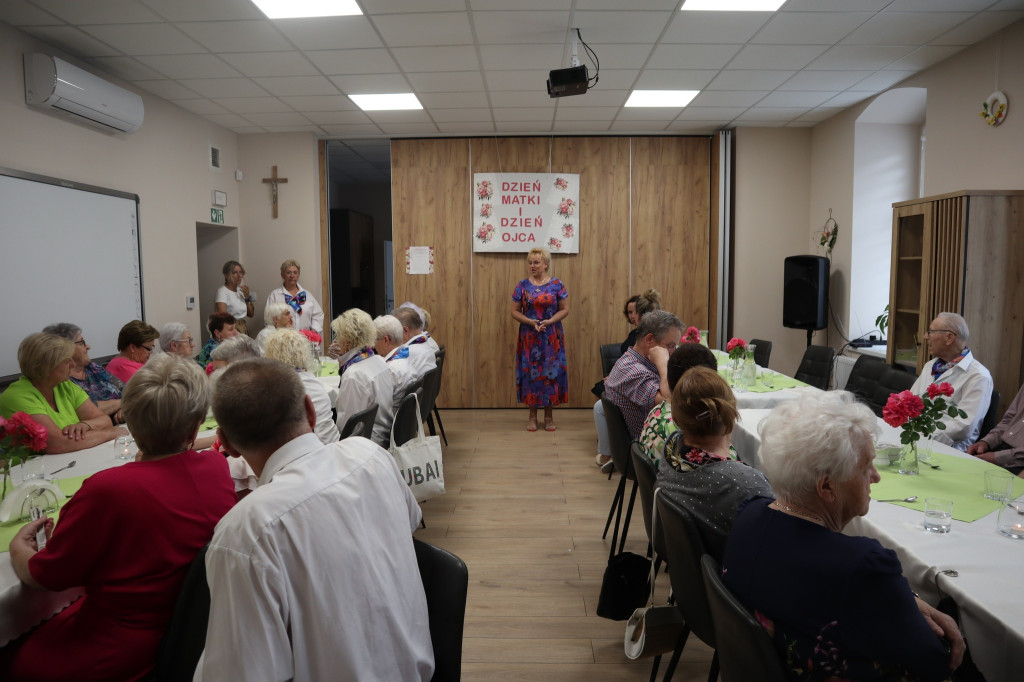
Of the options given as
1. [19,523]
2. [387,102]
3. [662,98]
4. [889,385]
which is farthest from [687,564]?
[387,102]

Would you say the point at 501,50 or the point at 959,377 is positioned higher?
the point at 501,50

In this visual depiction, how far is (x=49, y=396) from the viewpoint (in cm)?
284

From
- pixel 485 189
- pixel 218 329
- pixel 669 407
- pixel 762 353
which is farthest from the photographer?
pixel 485 189

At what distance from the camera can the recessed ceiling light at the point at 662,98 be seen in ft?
18.3

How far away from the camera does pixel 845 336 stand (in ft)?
20.7

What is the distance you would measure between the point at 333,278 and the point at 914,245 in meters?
7.54

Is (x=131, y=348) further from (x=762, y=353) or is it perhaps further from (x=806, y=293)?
(x=806, y=293)

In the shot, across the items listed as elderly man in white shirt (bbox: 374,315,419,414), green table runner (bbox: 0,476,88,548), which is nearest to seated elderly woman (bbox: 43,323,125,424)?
green table runner (bbox: 0,476,88,548)

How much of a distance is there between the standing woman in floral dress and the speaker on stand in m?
2.37

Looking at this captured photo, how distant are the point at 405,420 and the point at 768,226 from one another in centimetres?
532

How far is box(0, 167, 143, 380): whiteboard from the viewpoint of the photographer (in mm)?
3980

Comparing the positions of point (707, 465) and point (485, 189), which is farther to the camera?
point (485, 189)

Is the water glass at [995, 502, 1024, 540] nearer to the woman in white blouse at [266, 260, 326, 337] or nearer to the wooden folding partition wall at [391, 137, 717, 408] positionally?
the wooden folding partition wall at [391, 137, 717, 408]

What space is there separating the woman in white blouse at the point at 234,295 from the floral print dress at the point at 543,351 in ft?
9.37
